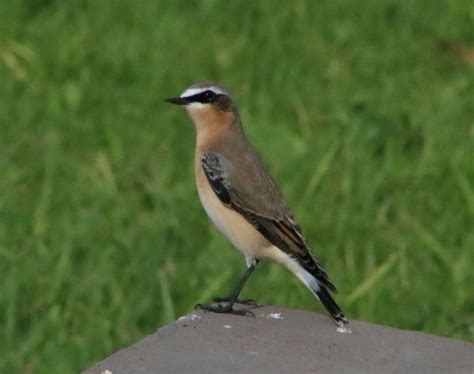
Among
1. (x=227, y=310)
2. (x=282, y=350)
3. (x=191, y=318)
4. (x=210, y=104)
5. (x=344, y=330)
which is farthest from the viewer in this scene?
(x=210, y=104)

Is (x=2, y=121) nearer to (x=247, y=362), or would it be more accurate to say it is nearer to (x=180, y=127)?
(x=180, y=127)

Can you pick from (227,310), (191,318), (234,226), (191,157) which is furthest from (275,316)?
(191,157)

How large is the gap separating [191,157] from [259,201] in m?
3.08

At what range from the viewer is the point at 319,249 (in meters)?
9.31

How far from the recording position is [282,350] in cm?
586

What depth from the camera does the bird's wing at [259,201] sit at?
23.7 ft

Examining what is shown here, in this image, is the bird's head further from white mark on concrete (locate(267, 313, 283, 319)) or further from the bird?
white mark on concrete (locate(267, 313, 283, 319))

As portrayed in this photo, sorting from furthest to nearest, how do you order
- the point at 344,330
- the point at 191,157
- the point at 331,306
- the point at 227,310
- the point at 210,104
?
the point at 191,157
the point at 210,104
the point at 227,310
the point at 331,306
the point at 344,330

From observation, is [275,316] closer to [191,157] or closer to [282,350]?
[282,350]

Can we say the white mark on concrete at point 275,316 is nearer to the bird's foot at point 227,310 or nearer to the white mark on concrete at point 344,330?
the bird's foot at point 227,310

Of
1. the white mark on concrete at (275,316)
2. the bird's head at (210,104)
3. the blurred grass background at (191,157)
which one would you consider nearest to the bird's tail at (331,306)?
the white mark on concrete at (275,316)

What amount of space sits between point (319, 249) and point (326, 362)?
363cm

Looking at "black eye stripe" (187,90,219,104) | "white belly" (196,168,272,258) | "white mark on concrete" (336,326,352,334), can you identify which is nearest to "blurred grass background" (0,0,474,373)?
"white belly" (196,168,272,258)

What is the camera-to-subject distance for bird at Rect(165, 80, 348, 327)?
23.6ft
